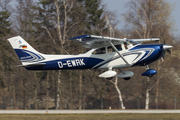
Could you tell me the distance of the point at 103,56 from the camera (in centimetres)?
1533

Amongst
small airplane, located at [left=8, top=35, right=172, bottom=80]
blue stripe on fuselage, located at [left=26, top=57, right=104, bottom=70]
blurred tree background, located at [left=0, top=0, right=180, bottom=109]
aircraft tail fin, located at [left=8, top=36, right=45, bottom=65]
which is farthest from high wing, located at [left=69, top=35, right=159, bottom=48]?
blurred tree background, located at [left=0, top=0, right=180, bottom=109]

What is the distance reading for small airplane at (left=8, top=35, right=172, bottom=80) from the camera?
14.2 m

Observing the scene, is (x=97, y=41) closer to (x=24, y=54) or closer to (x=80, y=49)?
(x=24, y=54)

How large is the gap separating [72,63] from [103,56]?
81.5 inches

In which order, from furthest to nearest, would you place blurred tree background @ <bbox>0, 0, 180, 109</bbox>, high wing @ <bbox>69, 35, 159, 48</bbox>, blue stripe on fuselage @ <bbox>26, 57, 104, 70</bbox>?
blurred tree background @ <bbox>0, 0, 180, 109</bbox>
blue stripe on fuselage @ <bbox>26, 57, 104, 70</bbox>
high wing @ <bbox>69, 35, 159, 48</bbox>

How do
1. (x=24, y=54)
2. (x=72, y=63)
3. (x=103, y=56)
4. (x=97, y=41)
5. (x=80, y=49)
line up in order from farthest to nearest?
1. (x=80, y=49)
2. (x=24, y=54)
3. (x=72, y=63)
4. (x=103, y=56)
5. (x=97, y=41)

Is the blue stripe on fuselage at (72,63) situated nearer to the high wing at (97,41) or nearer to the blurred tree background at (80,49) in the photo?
the high wing at (97,41)

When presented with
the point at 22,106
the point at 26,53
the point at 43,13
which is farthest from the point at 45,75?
the point at 26,53

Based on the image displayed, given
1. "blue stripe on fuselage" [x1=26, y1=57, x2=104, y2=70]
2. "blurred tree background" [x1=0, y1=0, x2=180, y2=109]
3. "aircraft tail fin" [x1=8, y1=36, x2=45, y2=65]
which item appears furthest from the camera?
"blurred tree background" [x1=0, y1=0, x2=180, y2=109]

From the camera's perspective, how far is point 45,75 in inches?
1409

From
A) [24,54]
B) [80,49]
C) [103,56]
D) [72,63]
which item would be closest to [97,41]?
[103,56]

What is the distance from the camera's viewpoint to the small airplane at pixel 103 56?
46.8ft

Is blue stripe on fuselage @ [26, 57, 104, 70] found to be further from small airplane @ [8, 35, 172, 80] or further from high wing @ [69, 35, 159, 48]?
high wing @ [69, 35, 159, 48]

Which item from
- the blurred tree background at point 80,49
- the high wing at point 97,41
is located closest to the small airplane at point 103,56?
the high wing at point 97,41
